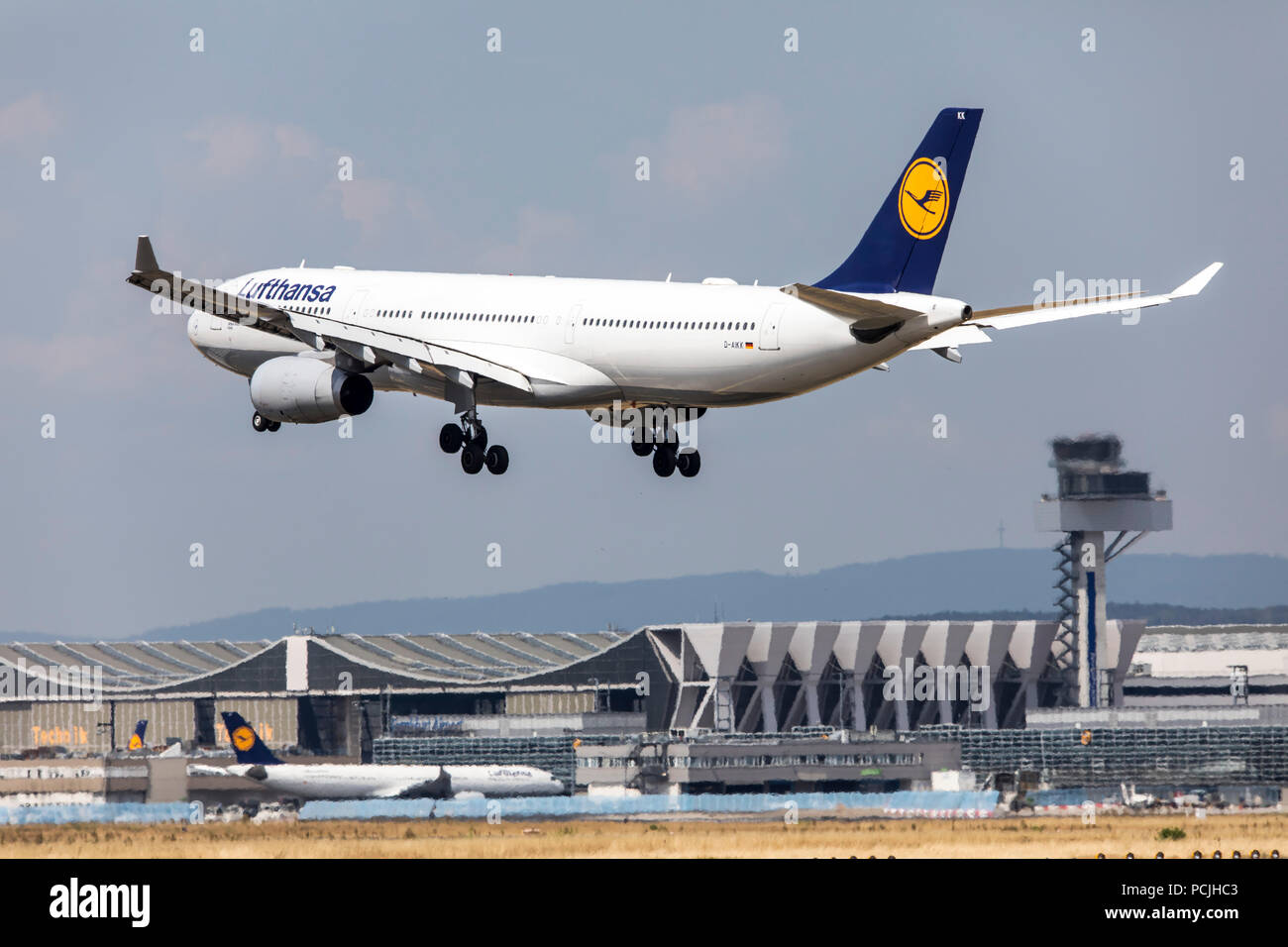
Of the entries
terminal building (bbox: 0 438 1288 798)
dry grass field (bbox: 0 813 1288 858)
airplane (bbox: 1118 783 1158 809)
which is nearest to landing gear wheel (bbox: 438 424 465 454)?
dry grass field (bbox: 0 813 1288 858)

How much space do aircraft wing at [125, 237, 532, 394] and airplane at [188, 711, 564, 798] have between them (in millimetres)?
49336

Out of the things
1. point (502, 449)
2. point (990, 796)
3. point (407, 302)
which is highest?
point (407, 302)

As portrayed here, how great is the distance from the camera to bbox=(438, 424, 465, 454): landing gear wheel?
198 ft

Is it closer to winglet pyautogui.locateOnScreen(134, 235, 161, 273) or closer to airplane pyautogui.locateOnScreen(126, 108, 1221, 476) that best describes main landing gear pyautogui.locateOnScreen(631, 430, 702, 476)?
airplane pyautogui.locateOnScreen(126, 108, 1221, 476)

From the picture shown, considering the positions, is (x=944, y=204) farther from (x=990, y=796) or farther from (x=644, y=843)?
(x=990, y=796)

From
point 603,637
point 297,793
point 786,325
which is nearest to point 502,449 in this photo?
point 786,325

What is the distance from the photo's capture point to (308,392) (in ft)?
195

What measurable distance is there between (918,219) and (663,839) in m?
24.4

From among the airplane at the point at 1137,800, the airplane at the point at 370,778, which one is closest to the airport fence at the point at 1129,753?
the airplane at the point at 1137,800

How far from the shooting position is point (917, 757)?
132250 millimetres


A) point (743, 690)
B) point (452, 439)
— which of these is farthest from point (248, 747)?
point (743, 690)

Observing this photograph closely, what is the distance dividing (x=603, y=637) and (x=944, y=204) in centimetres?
13848

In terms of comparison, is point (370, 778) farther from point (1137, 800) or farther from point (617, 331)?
point (617, 331)
